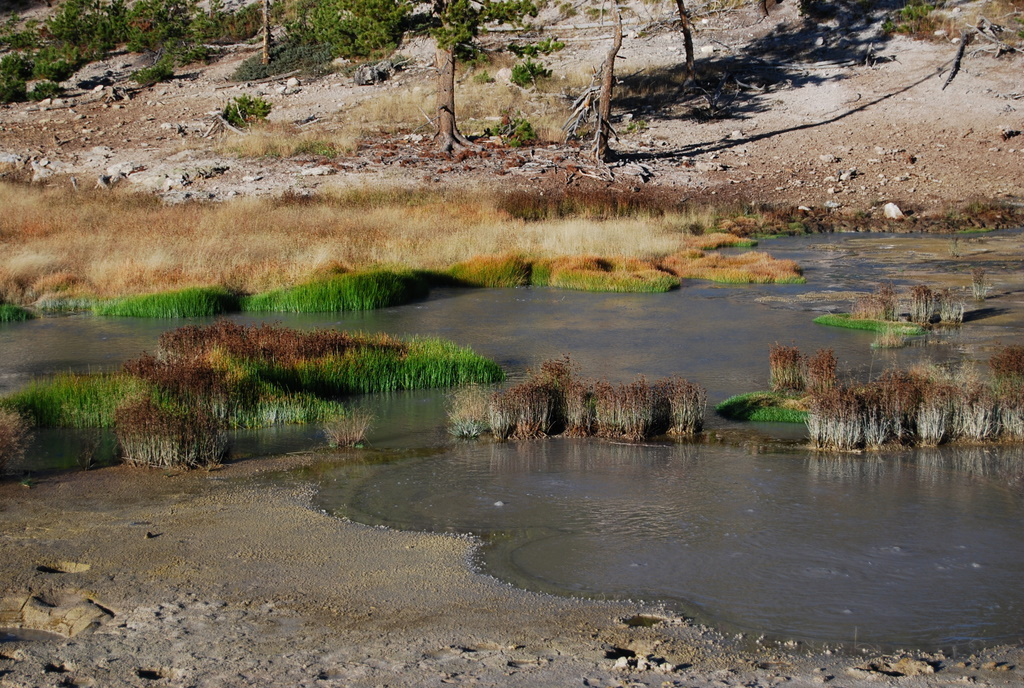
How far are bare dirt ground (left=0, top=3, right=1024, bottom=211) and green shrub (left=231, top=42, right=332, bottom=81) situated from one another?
3.61 feet

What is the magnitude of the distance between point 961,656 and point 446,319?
13472mm

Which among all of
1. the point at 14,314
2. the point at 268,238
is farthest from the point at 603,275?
the point at 14,314

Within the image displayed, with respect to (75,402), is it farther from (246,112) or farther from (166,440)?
(246,112)

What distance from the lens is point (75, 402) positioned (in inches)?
476

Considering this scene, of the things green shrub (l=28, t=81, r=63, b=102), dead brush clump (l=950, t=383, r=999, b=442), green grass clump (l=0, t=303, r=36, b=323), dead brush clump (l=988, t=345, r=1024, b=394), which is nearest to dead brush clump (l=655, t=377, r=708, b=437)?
dead brush clump (l=950, t=383, r=999, b=442)

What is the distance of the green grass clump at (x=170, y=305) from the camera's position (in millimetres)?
19375

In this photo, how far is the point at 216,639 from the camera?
20.4 feet

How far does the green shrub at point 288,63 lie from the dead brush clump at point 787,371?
37259mm

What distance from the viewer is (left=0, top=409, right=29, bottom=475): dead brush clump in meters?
9.64

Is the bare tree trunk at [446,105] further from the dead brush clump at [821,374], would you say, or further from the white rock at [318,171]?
the dead brush clump at [821,374]

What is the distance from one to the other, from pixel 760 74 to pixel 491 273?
2446 centimetres

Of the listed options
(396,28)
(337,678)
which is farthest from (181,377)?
(396,28)

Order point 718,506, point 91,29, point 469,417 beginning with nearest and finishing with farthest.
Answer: point 718,506 < point 469,417 < point 91,29

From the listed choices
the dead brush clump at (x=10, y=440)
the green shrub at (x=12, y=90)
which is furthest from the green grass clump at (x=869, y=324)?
the green shrub at (x=12, y=90)
